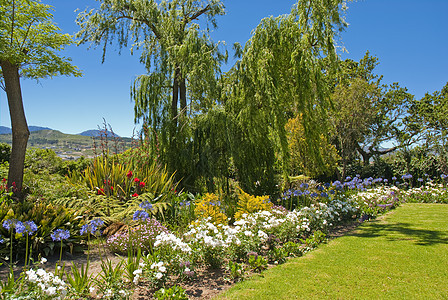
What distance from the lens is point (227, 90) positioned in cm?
743

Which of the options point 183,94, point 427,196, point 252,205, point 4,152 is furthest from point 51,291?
point 427,196

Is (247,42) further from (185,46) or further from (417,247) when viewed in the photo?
(417,247)

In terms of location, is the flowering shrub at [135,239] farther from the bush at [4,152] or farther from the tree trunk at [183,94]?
the bush at [4,152]

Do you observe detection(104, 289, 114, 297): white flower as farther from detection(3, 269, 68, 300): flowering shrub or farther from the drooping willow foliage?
the drooping willow foliage

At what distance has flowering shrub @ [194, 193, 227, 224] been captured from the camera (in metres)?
4.65

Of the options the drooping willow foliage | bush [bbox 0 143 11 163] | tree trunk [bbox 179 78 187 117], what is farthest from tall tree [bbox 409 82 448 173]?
bush [bbox 0 143 11 163]

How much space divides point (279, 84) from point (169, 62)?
3.24 m

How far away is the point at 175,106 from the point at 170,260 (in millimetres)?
5969

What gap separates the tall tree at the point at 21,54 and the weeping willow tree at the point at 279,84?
14.4 ft

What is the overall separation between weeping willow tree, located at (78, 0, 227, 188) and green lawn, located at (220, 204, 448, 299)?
4276mm

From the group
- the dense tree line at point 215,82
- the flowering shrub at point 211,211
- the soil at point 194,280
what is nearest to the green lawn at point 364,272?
the soil at point 194,280

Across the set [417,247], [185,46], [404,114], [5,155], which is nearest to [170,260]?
[417,247]

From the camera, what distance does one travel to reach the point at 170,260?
3.18 metres

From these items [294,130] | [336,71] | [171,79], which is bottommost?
[294,130]
